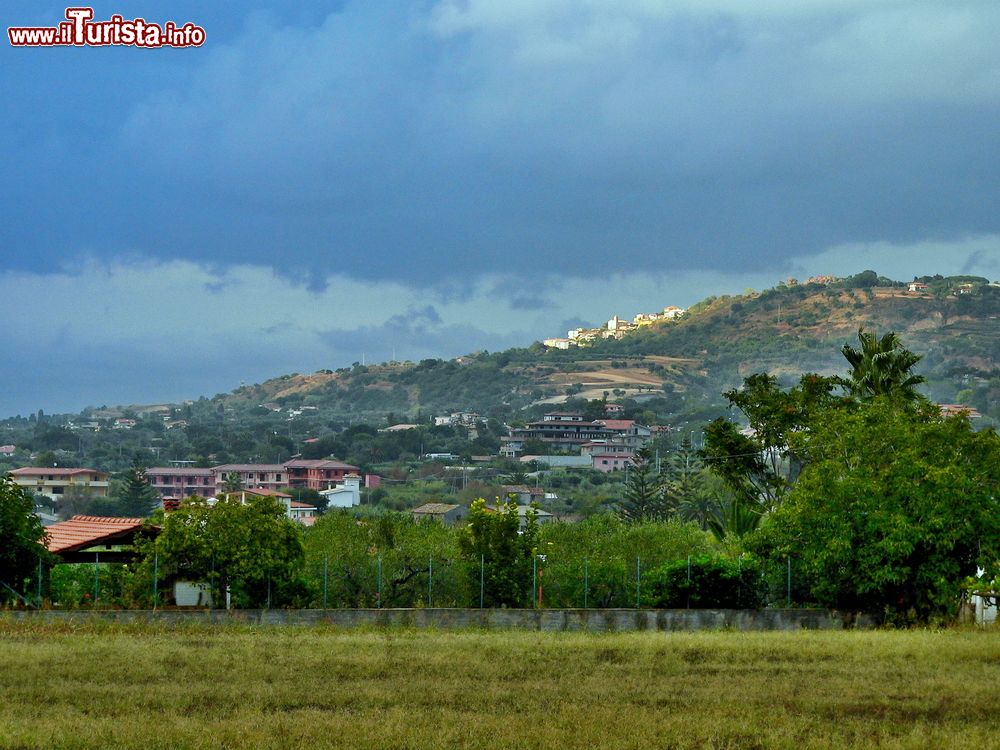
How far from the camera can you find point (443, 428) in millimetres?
198250

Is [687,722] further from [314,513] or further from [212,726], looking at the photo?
[314,513]

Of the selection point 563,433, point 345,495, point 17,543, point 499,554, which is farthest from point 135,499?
point 563,433

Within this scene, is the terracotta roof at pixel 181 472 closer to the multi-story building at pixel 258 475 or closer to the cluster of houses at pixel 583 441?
the multi-story building at pixel 258 475

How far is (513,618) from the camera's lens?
34.5 metres

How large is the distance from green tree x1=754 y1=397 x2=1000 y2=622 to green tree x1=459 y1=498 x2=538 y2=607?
21.5 ft

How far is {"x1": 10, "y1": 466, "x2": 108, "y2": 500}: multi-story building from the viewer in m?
140

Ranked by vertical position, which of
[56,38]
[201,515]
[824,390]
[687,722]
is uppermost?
[56,38]

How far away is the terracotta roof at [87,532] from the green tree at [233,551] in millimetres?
2354

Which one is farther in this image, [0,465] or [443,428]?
[443,428]

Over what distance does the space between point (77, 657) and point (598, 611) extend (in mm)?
13939

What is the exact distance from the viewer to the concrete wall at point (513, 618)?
32909 mm

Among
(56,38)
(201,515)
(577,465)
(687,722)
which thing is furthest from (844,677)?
(577,465)

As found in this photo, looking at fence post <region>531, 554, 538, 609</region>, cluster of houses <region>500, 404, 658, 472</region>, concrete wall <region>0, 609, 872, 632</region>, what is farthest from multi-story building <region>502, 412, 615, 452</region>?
concrete wall <region>0, 609, 872, 632</region>

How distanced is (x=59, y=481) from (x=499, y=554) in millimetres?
114517
